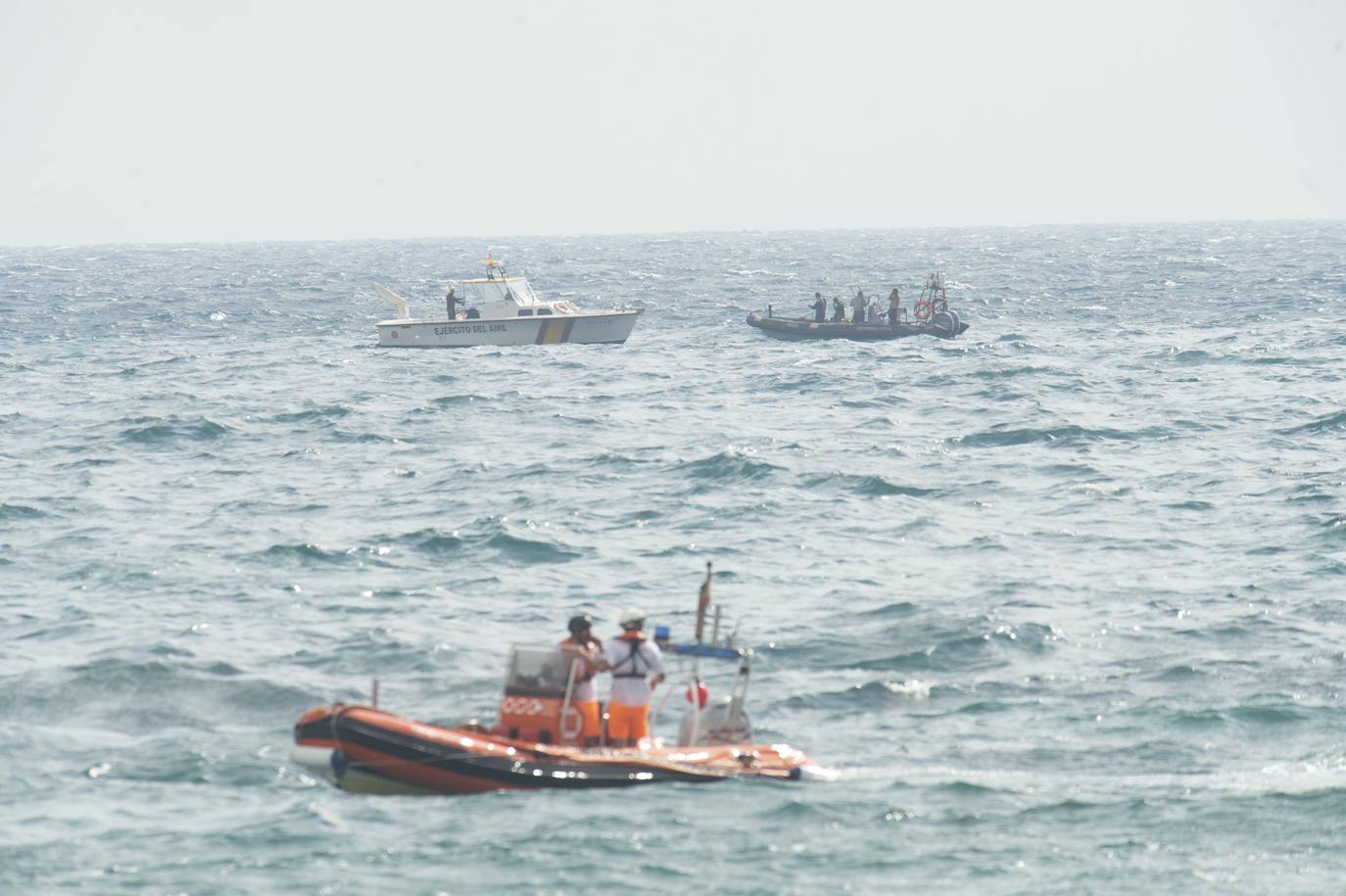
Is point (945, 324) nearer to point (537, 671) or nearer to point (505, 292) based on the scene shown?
point (505, 292)

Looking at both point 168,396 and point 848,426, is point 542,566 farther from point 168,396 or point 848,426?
point 168,396

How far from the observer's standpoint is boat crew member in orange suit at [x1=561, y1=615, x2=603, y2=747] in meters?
16.9

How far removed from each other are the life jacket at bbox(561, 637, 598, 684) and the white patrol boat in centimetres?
4180

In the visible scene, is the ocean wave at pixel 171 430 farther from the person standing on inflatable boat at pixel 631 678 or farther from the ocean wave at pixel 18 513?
the person standing on inflatable boat at pixel 631 678

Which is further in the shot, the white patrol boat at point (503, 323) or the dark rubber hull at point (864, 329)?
the dark rubber hull at point (864, 329)

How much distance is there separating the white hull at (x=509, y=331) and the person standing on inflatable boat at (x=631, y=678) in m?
42.3

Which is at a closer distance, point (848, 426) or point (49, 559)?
point (49, 559)

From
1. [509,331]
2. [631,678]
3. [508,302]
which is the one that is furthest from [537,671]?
[508,302]

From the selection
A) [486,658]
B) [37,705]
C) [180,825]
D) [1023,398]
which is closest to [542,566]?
[486,658]

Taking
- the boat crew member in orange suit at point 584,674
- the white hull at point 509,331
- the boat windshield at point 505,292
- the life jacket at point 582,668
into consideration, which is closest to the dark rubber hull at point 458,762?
the boat crew member in orange suit at point 584,674

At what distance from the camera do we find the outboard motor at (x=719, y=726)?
18.0m

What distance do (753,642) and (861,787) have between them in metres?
5.33

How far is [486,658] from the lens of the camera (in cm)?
2152

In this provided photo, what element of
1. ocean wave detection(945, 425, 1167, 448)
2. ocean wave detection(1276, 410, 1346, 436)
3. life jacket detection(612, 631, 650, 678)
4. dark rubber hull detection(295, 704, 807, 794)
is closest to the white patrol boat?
ocean wave detection(945, 425, 1167, 448)
